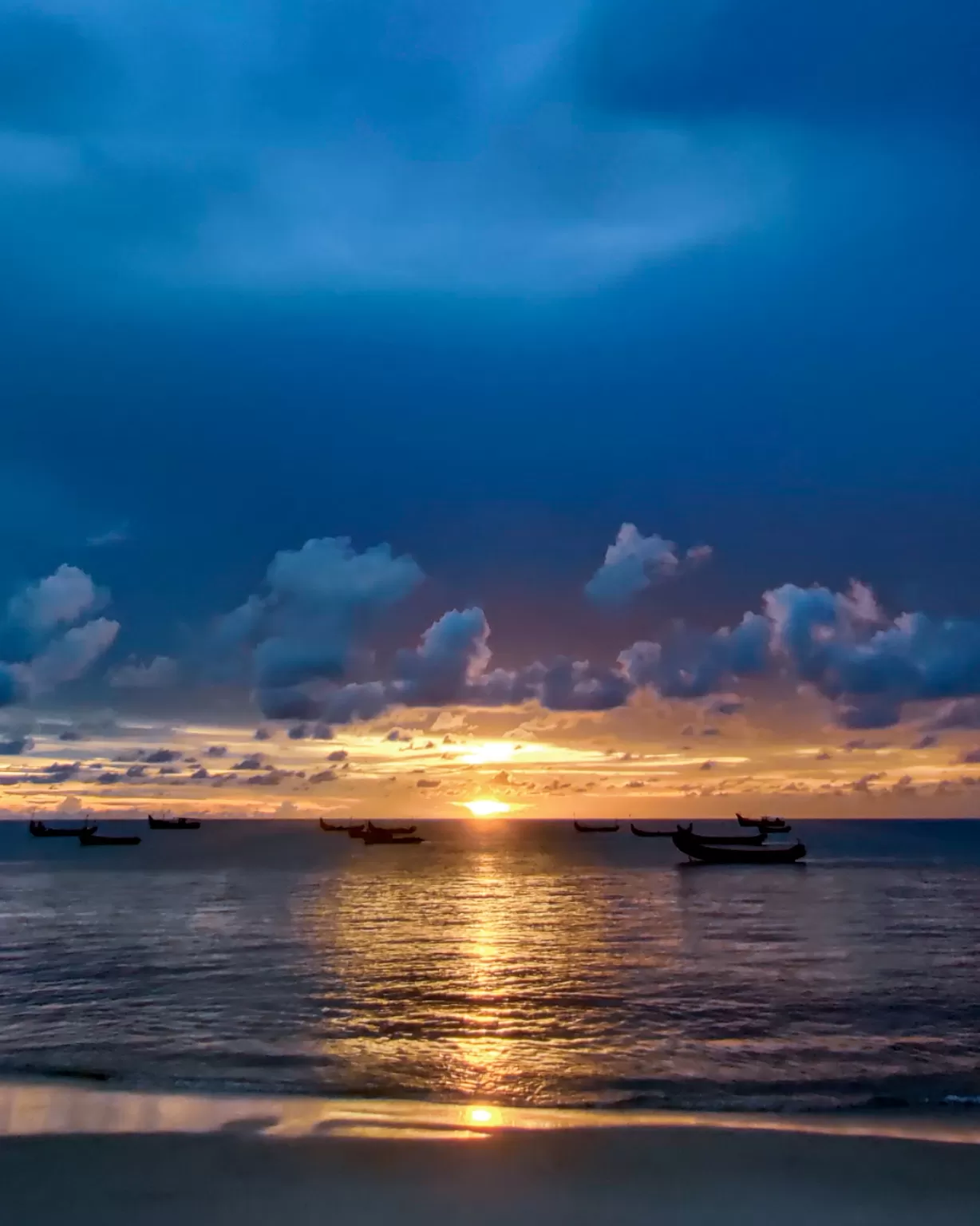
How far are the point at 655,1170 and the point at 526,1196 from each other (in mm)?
2366

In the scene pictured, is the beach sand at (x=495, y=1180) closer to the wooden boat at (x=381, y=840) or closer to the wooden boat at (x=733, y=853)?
the wooden boat at (x=733, y=853)

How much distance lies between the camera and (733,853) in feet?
399

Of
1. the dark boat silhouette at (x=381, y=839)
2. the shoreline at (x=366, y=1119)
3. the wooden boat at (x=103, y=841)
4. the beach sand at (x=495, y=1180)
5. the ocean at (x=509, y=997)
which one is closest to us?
the beach sand at (x=495, y=1180)

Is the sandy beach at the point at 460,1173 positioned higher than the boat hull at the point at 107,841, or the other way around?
the sandy beach at the point at 460,1173

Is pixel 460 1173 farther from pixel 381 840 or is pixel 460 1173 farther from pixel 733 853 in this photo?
pixel 381 840

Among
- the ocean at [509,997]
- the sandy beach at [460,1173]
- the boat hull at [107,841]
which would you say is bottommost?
the boat hull at [107,841]

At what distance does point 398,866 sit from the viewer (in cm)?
11806

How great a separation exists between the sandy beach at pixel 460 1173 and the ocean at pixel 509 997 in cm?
349

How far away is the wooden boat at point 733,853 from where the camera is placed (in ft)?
394

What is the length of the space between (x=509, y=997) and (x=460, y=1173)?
1898 cm

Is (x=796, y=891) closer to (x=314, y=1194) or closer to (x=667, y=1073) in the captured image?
(x=667, y=1073)

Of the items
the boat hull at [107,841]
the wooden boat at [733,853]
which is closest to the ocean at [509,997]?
the wooden boat at [733,853]

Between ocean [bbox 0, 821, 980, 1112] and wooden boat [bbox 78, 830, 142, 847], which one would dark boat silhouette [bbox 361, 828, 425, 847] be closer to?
wooden boat [bbox 78, 830, 142, 847]

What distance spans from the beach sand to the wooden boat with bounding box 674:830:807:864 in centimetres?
10851
